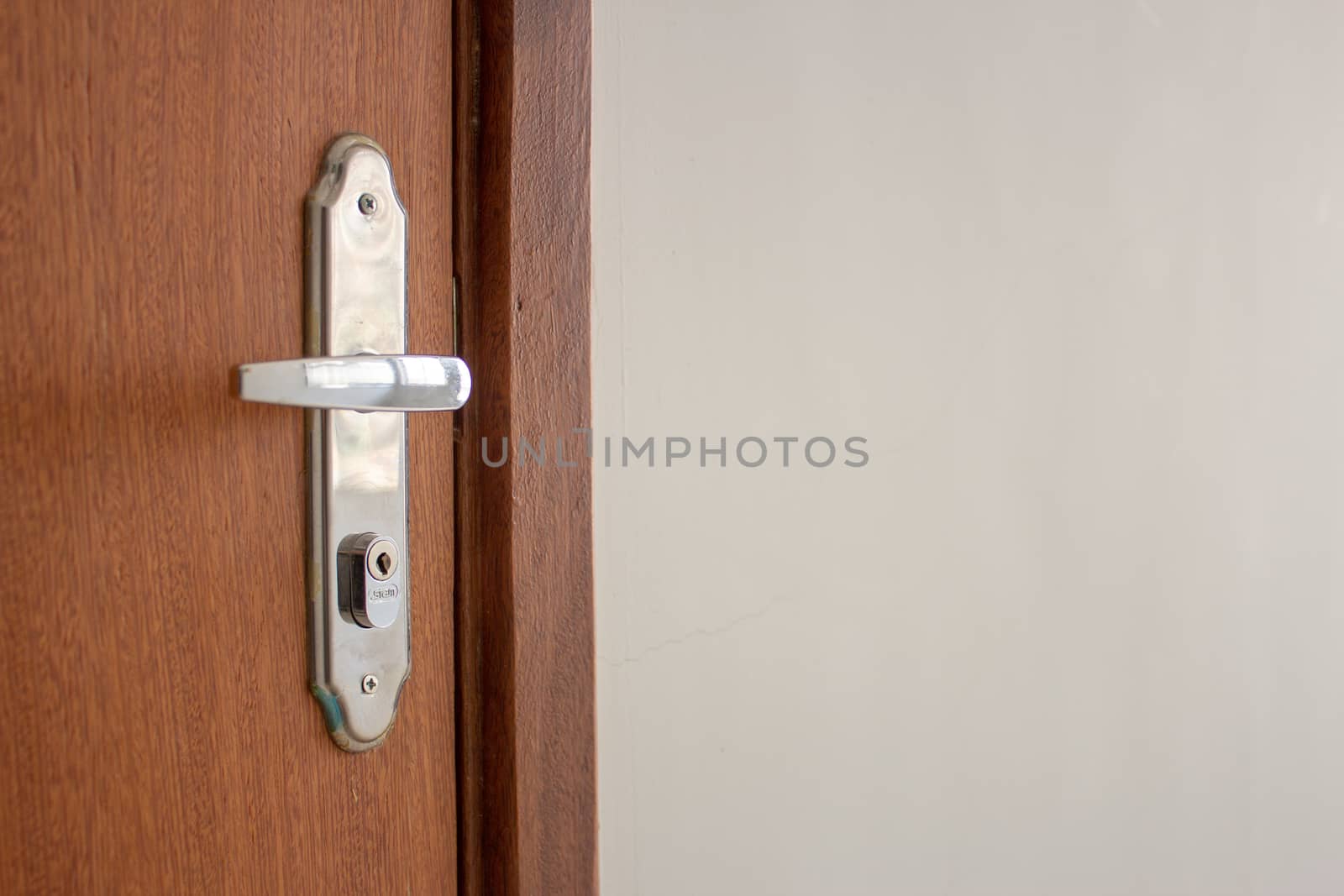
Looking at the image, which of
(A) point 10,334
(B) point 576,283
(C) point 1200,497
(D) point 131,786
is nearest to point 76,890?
(D) point 131,786

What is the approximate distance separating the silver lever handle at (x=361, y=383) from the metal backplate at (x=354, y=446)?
0.03 meters

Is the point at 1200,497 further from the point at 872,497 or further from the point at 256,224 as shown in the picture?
the point at 256,224

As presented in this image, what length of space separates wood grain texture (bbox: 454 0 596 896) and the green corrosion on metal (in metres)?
0.07

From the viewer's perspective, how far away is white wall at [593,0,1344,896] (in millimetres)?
627

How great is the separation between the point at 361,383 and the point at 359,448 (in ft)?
0.16

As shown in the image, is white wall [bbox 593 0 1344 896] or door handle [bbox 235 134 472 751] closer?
door handle [bbox 235 134 472 751]

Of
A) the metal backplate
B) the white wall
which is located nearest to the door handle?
the metal backplate

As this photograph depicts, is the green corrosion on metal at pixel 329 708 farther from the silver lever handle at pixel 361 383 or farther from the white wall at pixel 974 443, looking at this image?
the white wall at pixel 974 443

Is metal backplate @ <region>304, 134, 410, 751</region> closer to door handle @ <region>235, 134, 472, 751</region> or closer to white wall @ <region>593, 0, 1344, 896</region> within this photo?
door handle @ <region>235, 134, 472, 751</region>

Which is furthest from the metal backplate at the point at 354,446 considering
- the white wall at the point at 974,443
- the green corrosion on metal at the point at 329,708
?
the white wall at the point at 974,443

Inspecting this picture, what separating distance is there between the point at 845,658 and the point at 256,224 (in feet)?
1.72

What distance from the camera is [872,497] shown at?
28.7 inches

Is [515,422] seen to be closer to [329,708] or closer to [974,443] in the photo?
[329,708]

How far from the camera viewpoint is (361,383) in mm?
300
